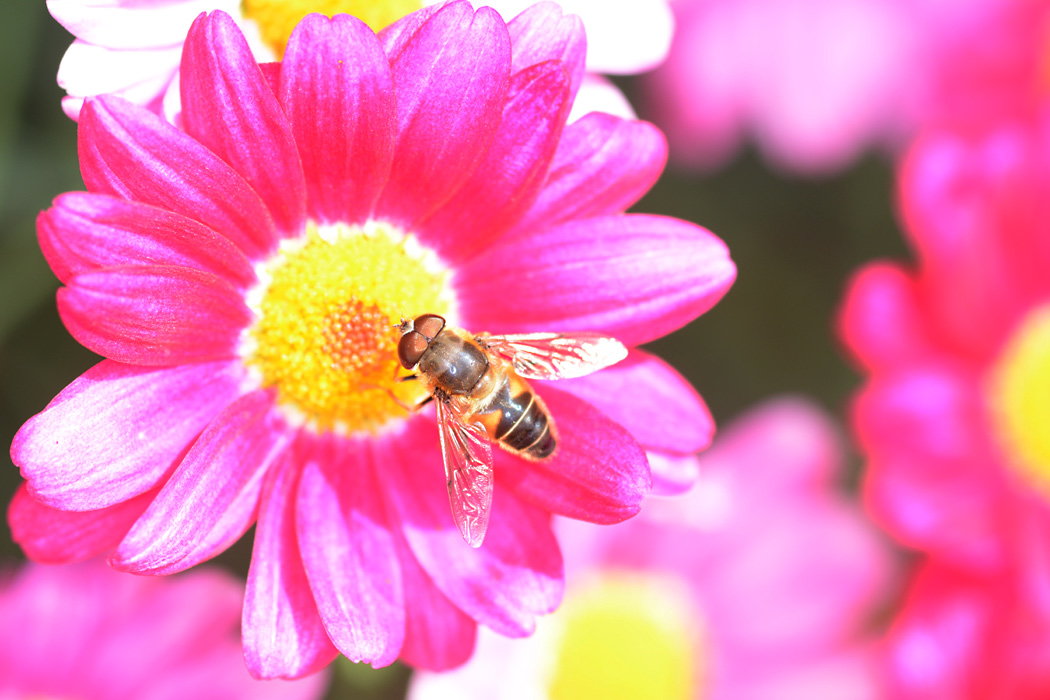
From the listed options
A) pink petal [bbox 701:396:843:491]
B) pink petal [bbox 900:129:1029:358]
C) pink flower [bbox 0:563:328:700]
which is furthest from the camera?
pink petal [bbox 701:396:843:491]

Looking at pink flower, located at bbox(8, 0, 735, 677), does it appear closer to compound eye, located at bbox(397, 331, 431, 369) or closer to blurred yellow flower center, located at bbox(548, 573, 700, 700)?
compound eye, located at bbox(397, 331, 431, 369)

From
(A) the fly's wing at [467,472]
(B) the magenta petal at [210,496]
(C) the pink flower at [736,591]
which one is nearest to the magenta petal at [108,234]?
(B) the magenta petal at [210,496]

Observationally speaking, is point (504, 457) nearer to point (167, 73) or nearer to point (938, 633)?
point (167, 73)

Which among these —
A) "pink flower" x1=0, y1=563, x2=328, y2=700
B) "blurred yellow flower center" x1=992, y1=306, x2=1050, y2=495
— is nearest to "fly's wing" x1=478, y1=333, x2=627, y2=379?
"pink flower" x1=0, y1=563, x2=328, y2=700

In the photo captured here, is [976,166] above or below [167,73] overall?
below

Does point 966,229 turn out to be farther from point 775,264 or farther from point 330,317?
point 330,317

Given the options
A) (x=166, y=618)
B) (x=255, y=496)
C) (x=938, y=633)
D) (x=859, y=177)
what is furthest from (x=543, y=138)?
(x=859, y=177)
